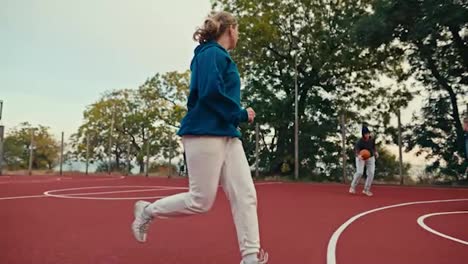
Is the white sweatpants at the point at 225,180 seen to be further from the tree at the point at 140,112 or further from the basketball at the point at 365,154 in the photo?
the tree at the point at 140,112

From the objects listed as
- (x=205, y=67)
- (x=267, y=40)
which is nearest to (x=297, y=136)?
(x=267, y=40)

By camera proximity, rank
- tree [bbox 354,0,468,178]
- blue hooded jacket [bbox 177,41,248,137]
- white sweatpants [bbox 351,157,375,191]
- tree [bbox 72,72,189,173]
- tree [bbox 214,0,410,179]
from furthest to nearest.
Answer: tree [bbox 72,72,189,173], tree [bbox 214,0,410,179], tree [bbox 354,0,468,178], white sweatpants [bbox 351,157,375,191], blue hooded jacket [bbox 177,41,248,137]

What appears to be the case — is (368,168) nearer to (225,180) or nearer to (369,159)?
(369,159)

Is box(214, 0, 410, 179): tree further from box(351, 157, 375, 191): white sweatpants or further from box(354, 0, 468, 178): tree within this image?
box(351, 157, 375, 191): white sweatpants

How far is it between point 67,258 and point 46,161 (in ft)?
94.0

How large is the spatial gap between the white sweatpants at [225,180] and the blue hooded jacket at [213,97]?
82 millimetres

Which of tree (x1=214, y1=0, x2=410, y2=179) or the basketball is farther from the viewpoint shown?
tree (x1=214, y1=0, x2=410, y2=179)

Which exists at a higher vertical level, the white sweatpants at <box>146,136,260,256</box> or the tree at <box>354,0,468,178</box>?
the tree at <box>354,0,468,178</box>

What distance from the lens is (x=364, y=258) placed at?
12.7 feet

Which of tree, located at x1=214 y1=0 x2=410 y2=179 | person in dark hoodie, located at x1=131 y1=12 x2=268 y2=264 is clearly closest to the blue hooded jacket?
person in dark hoodie, located at x1=131 y1=12 x2=268 y2=264

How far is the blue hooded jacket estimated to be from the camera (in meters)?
2.85

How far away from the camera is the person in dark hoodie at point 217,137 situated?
9.49ft

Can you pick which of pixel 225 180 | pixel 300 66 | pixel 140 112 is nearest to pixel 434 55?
pixel 300 66

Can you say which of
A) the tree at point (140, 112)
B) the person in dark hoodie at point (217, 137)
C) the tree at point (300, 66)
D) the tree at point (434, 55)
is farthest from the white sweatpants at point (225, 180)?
the tree at point (140, 112)
